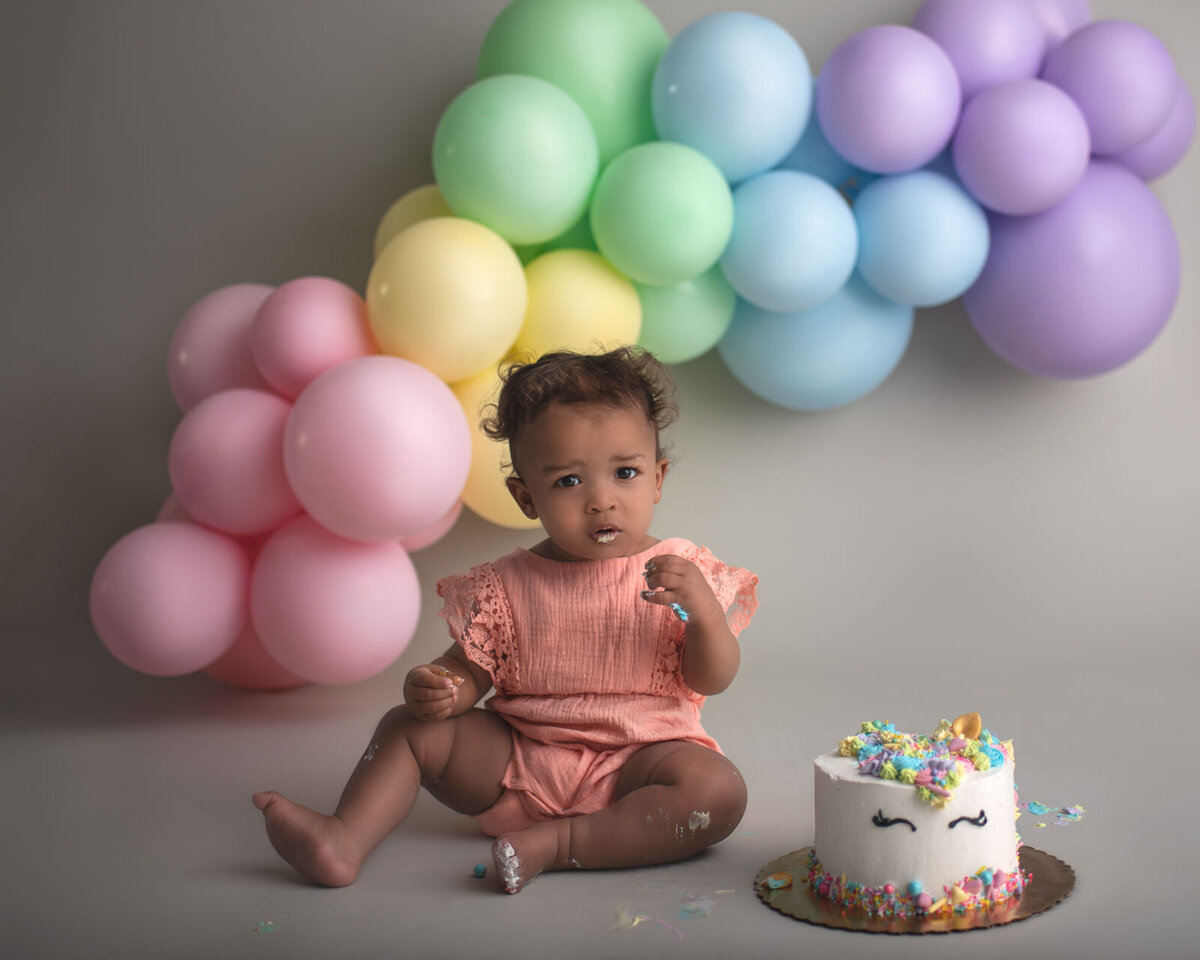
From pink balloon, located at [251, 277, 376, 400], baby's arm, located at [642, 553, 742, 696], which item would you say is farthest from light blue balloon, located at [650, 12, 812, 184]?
baby's arm, located at [642, 553, 742, 696]

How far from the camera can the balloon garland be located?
2250 millimetres

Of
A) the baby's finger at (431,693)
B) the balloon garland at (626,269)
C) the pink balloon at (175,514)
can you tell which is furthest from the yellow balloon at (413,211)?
the baby's finger at (431,693)

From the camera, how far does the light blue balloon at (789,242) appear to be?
7.76ft

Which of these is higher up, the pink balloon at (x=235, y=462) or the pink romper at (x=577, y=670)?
the pink balloon at (x=235, y=462)

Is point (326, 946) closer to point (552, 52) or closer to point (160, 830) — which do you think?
point (160, 830)

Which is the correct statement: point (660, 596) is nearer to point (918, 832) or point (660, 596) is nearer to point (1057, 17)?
point (918, 832)

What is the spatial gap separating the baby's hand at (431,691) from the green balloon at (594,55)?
1.29 metres

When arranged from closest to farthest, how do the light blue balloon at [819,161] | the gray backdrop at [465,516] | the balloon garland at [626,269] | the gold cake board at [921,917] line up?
the gold cake board at [921,917] < the balloon garland at [626,269] < the light blue balloon at [819,161] < the gray backdrop at [465,516]

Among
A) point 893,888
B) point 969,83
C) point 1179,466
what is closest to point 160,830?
point 893,888

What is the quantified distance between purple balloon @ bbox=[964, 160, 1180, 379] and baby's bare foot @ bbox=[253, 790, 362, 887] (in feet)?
5.63

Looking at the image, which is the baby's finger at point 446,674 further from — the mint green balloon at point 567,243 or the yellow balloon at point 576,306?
the mint green balloon at point 567,243

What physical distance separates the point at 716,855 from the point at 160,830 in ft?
2.70

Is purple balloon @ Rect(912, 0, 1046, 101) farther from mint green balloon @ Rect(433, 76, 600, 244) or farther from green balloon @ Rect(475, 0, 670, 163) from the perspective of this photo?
mint green balloon @ Rect(433, 76, 600, 244)

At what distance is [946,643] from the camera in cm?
289
